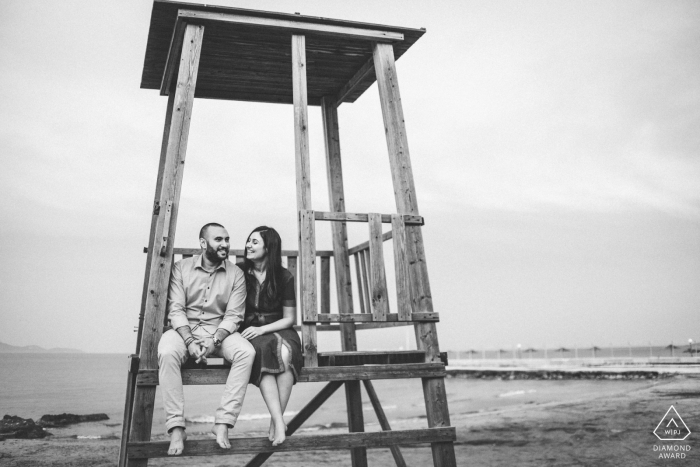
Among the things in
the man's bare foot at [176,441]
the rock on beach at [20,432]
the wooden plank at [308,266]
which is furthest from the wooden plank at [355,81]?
the rock on beach at [20,432]

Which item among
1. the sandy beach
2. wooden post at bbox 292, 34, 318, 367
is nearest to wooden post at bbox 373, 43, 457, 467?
wooden post at bbox 292, 34, 318, 367

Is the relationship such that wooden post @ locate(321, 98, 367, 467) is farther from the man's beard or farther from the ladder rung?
the man's beard

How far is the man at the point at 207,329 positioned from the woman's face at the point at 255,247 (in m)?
0.18

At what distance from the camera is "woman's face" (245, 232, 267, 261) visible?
493 cm

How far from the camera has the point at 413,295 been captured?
5332 millimetres

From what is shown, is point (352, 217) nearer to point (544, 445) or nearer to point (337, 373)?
point (337, 373)

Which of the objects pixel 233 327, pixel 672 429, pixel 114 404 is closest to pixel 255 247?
pixel 233 327

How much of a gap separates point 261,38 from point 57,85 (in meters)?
34.6

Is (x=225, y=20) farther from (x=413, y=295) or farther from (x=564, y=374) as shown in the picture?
(x=564, y=374)

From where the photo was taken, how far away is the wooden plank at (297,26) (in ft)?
17.1

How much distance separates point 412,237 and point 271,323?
5.20 feet

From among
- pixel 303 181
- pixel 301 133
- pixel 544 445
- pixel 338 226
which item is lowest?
pixel 544 445

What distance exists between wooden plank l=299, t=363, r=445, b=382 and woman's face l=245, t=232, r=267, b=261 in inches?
40.6

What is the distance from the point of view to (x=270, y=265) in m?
4.92
